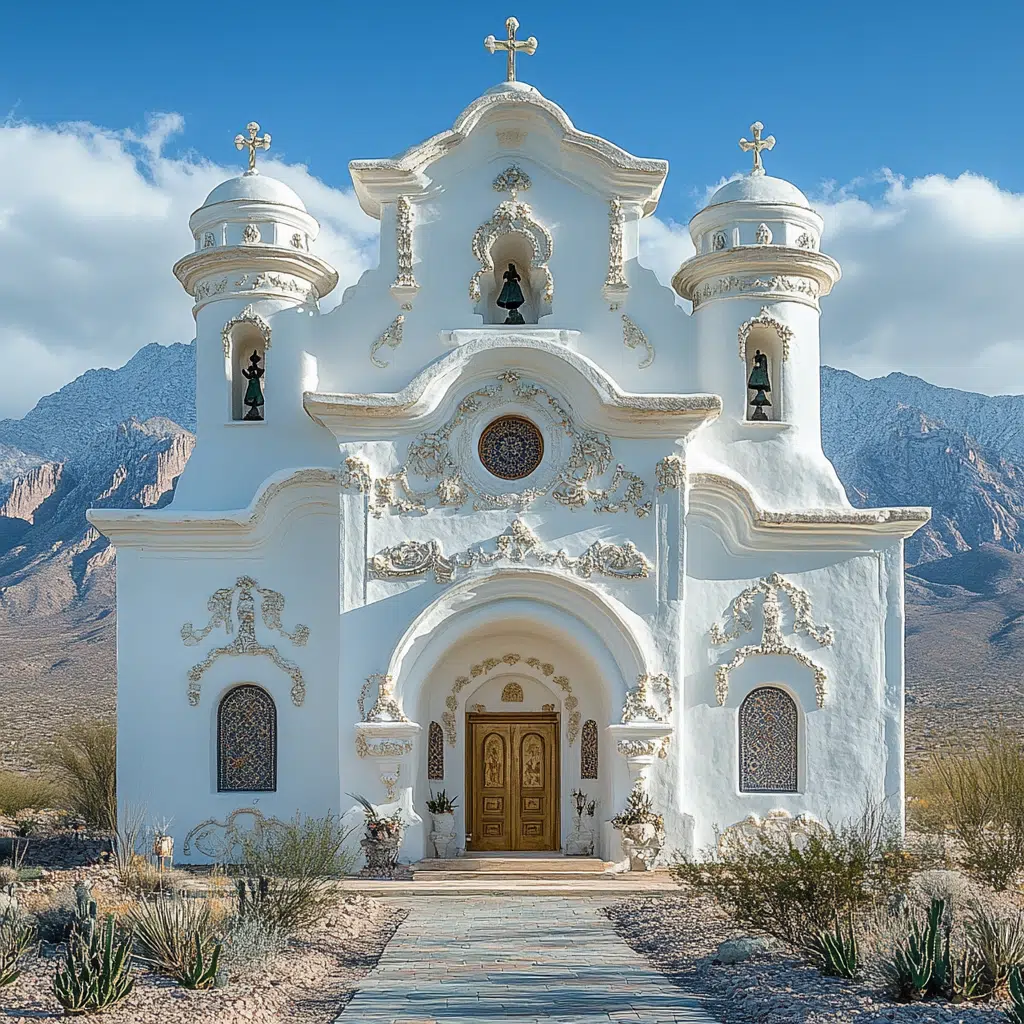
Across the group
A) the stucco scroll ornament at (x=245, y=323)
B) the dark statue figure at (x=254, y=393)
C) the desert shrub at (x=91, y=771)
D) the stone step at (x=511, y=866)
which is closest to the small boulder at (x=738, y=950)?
the stone step at (x=511, y=866)

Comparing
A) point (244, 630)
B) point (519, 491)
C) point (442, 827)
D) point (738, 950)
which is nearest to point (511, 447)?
point (519, 491)

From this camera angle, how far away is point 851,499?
3792 inches

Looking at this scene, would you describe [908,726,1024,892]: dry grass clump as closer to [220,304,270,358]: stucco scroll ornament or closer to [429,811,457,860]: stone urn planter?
[429,811,457,860]: stone urn planter

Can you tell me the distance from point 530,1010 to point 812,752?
10323 millimetres

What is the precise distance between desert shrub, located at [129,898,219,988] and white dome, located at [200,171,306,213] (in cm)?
1173

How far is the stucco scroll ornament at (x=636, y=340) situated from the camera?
20.1 m

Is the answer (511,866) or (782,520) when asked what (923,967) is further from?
(782,520)

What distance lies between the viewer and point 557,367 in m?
18.9

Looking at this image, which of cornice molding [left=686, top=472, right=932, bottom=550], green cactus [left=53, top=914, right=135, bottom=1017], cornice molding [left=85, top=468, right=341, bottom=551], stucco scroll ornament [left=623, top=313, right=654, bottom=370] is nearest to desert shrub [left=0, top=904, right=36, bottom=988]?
green cactus [left=53, top=914, right=135, bottom=1017]

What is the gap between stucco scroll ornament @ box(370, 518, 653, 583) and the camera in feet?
61.7

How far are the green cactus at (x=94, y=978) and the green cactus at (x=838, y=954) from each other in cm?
530

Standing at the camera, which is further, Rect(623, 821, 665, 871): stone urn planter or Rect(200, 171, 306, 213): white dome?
Rect(200, 171, 306, 213): white dome

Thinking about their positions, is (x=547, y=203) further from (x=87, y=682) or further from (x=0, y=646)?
(x=0, y=646)

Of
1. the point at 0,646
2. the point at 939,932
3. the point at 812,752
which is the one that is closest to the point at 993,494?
the point at 0,646
